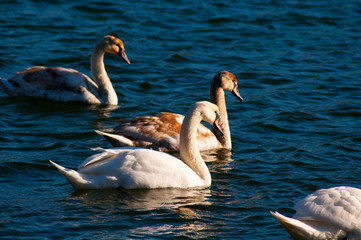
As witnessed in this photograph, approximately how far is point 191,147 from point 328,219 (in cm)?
243

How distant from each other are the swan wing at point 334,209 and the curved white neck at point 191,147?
1847 millimetres

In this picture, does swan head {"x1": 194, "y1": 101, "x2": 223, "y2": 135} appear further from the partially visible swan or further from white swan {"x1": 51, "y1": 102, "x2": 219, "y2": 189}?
the partially visible swan

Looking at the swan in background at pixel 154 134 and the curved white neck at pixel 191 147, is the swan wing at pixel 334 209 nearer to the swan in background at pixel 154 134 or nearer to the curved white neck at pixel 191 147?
the curved white neck at pixel 191 147

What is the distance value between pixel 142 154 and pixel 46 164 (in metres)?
1.60

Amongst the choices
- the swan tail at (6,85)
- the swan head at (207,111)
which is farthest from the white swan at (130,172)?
the swan tail at (6,85)

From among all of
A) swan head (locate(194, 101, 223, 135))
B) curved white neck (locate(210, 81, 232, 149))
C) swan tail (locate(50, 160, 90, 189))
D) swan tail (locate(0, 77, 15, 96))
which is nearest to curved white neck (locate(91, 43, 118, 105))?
swan tail (locate(0, 77, 15, 96))

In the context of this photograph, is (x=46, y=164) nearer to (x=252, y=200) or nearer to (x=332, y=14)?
(x=252, y=200)

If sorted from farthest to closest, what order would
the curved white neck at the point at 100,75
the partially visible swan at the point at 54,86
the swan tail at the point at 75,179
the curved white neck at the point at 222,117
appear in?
the curved white neck at the point at 100,75 < the partially visible swan at the point at 54,86 < the curved white neck at the point at 222,117 < the swan tail at the point at 75,179

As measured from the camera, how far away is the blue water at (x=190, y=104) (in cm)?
721

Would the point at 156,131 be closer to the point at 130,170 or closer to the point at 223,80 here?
the point at 223,80

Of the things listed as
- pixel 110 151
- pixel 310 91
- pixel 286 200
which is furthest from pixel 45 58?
pixel 286 200

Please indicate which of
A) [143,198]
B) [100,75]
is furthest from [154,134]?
[100,75]

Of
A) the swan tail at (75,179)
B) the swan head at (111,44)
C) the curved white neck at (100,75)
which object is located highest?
the swan head at (111,44)

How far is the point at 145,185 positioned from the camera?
787cm
